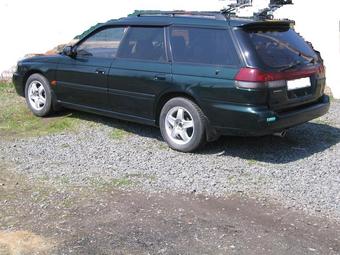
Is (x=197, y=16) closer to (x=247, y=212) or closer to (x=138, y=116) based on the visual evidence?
(x=138, y=116)

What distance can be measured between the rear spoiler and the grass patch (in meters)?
2.27

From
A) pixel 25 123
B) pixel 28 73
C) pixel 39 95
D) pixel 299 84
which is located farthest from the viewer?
pixel 28 73

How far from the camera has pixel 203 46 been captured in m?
6.23

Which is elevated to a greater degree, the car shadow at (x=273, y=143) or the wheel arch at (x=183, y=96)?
the wheel arch at (x=183, y=96)

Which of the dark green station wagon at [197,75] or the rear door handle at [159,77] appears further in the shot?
the rear door handle at [159,77]

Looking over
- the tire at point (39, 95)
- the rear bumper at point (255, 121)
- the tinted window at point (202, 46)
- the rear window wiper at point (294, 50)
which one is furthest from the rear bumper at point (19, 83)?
the rear window wiper at point (294, 50)

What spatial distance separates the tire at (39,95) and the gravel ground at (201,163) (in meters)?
0.81

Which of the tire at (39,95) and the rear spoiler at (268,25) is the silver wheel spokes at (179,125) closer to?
the rear spoiler at (268,25)

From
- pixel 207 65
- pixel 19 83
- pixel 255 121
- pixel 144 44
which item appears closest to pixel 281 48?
pixel 207 65

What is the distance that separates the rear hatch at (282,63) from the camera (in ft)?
19.0

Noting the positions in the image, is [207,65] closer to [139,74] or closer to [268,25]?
[268,25]

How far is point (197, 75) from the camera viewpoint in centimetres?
615

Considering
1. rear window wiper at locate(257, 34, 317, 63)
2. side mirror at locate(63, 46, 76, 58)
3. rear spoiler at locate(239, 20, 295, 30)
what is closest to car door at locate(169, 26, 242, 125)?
rear spoiler at locate(239, 20, 295, 30)

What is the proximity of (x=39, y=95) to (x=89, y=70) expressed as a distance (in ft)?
4.09
